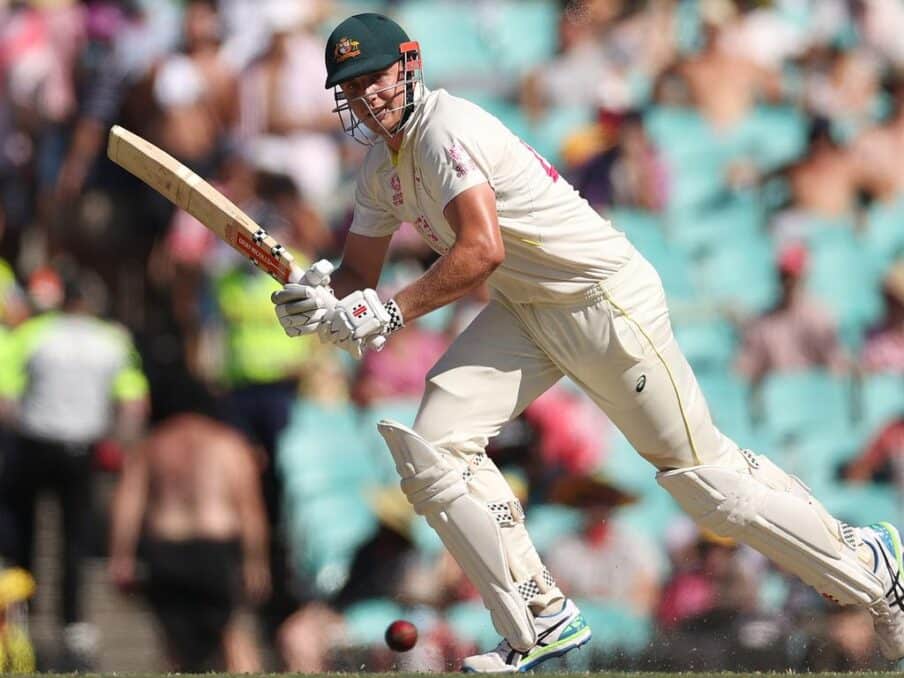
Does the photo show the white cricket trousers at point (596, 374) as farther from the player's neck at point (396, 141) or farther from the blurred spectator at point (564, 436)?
the blurred spectator at point (564, 436)

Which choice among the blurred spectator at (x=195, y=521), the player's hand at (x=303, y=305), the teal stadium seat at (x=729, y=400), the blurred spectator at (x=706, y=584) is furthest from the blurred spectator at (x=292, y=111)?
the player's hand at (x=303, y=305)

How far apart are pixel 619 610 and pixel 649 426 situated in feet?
7.87

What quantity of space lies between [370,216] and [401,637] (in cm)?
153

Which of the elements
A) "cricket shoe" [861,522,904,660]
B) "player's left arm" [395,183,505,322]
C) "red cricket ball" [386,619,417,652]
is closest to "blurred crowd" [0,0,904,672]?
"red cricket ball" [386,619,417,652]

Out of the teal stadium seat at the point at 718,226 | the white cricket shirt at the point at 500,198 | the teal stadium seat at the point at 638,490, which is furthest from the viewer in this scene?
the teal stadium seat at the point at 718,226

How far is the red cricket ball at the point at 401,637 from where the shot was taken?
17.8 feet

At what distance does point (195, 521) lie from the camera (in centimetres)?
724

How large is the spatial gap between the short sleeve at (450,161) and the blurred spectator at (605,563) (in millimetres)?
2988

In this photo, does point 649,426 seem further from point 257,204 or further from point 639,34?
point 639,34

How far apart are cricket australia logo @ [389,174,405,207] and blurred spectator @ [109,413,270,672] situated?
2918 millimetres

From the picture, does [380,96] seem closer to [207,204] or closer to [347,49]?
[347,49]

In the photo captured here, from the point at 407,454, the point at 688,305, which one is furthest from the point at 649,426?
the point at 688,305

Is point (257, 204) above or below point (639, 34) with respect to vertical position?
below

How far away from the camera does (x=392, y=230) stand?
4.84 metres
